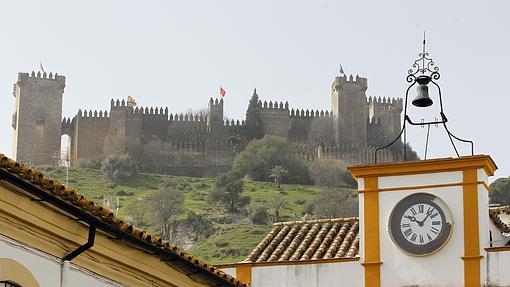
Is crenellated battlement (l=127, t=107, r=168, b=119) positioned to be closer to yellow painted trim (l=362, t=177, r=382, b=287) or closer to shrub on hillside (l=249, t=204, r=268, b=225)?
shrub on hillside (l=249, t=204, r=268, b=225)

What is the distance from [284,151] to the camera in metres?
113

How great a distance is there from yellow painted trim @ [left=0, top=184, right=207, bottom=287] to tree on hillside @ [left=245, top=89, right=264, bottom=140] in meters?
104

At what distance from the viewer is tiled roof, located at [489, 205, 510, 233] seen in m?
21.3

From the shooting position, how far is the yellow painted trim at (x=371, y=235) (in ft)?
65.3

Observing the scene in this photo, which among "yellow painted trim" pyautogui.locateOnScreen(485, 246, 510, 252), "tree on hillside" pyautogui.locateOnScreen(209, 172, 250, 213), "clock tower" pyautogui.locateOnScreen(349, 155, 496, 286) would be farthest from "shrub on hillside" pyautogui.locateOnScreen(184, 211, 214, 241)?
"yellow painted trim" pyautogui.locateOnScreen(485, 246, 510, 252)

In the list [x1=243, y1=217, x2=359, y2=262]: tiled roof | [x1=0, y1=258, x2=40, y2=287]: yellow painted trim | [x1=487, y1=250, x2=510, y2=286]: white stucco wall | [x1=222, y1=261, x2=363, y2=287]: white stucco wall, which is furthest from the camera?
[x1=243, y1=217, x2=359, y2=262]: tiled roof

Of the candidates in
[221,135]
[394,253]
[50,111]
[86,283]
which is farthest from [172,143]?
[86,283]

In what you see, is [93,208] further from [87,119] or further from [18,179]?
[87,119]

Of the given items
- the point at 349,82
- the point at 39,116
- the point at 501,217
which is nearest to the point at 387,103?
the point at 349,82

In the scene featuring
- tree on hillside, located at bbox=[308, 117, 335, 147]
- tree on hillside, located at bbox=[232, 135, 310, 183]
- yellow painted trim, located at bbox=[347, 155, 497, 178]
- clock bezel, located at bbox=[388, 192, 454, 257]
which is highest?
tree on hillside, located at bbox=[308, 117, 335, 147]

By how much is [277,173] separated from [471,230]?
294ft

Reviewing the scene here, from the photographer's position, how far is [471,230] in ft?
63.1

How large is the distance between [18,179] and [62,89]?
109449mm

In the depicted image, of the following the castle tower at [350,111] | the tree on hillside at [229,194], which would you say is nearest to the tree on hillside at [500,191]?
the tree on hillside at [229,194]
